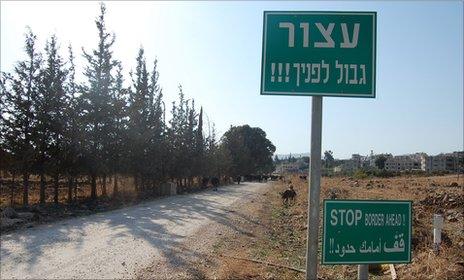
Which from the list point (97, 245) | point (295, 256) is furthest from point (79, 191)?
point (295, 256)

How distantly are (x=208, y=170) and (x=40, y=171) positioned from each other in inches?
1238

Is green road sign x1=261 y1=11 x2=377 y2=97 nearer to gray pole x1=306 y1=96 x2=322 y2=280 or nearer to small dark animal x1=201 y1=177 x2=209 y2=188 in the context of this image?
gray pole x1=306 y1=96 x2=322 y2=280

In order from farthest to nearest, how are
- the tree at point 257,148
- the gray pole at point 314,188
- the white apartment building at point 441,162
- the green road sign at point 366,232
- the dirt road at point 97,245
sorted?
the white apartment building at point 441,162
the tree at point 257,148
the dirt road at point 97,245
the gray pole at point 314,188
the green road sign at point 366,232

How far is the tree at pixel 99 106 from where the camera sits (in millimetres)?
26719

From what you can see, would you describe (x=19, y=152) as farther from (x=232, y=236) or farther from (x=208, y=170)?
(x=208, y=170)

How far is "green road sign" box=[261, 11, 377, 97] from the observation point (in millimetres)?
3404

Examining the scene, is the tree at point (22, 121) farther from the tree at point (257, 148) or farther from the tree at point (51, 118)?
the tree at point (257, 148)

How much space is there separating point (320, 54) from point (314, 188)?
924mm

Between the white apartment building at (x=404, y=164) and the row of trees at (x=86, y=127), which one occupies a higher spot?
the row of trees at (x=86, y=127)

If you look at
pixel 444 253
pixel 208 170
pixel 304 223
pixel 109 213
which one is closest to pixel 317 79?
pixel 444 253

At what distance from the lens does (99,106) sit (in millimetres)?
27219

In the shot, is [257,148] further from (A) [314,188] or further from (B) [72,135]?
(A) [314,188]

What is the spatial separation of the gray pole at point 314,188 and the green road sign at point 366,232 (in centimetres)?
13

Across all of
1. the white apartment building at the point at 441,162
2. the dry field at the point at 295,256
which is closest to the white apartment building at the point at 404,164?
the white apartment building at the point at 441,162
